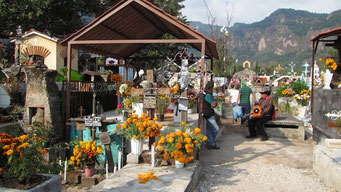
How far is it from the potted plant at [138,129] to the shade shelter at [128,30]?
204cm

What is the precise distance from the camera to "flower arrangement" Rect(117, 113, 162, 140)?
5836 millimetres

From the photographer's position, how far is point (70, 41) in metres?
8.03

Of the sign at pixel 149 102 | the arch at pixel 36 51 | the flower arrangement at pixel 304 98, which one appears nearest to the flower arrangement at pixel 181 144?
the sign at pixel 149 102

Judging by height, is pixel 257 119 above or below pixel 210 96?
below

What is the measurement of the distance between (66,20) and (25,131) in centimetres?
1545

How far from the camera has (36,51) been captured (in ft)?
55.6

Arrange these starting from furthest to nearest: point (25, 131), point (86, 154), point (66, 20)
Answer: point (66, 20), point (25, 131), point (86, 154)

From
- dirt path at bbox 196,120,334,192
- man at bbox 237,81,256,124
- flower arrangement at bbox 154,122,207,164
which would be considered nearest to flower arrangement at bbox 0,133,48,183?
flower arrangement at bbox 154,122,207,164

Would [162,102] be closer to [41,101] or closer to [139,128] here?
[139,128]

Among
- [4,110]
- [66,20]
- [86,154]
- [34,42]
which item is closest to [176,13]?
[66,20]

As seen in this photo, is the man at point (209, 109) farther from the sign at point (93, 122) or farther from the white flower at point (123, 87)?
the sign at point (93, 122)

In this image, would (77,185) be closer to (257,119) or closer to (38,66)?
(38,66)

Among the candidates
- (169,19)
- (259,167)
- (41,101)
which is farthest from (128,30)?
(259,167)

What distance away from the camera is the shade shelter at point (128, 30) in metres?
7.09
